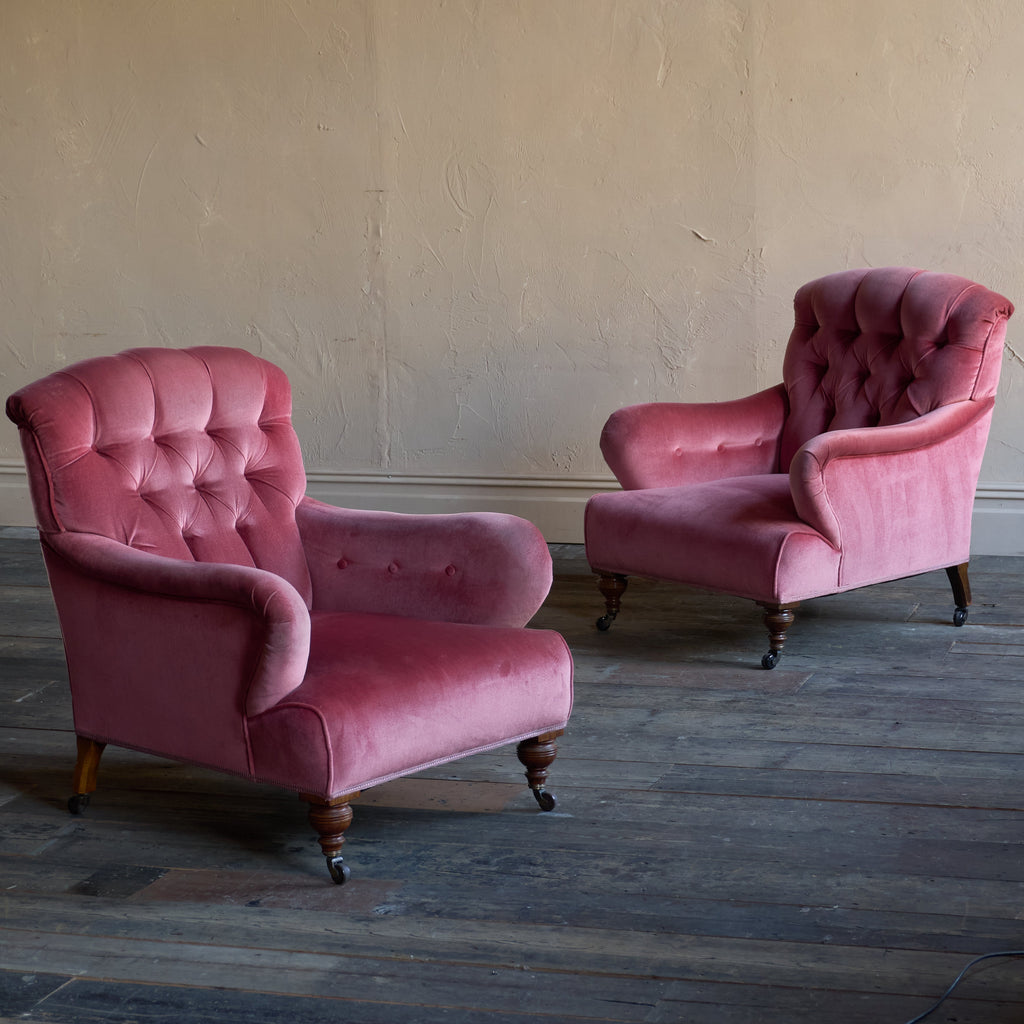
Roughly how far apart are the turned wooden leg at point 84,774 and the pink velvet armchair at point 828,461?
5.54 ft

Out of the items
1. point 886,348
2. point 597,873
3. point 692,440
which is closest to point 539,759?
point 597,873

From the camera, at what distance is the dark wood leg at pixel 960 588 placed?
391cm

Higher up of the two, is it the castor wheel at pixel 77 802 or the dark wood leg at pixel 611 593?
the castor wheel at pixel 77 802

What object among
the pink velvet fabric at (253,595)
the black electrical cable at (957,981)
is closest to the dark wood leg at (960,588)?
the pink velvet fabric at (253,595)

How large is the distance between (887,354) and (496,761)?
188 centimetres

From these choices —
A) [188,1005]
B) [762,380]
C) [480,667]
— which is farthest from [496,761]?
[762,380]

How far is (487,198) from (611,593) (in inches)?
73.2

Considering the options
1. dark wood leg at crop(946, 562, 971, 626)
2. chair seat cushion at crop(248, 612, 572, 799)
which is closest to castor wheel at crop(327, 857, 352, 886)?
chair seat cushion at crop(248, 612, 572, 799)

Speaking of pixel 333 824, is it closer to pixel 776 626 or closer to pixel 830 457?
pixel 776 626

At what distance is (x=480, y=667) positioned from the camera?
8.18 ft

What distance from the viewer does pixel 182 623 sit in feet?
8.12

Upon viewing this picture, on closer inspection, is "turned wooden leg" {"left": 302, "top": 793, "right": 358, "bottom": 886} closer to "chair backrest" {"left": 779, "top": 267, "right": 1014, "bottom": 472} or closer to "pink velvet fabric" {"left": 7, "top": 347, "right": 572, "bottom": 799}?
"pink velvet fabric" {"left": 7, "top": 347, "right": 572, "bottom": 799}

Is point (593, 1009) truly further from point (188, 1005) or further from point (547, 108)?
point (547, 108)

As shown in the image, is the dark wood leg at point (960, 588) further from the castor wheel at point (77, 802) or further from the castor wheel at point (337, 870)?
the castor wheel at point (77, 802)
